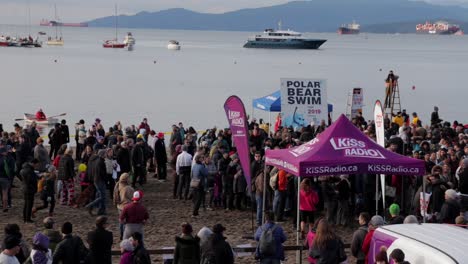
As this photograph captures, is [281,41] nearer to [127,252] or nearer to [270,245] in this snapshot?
[270,245]

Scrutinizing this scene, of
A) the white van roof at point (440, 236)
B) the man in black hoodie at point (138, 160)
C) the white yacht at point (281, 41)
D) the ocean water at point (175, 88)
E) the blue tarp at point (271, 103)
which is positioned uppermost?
the white yacht at point (281, 41)

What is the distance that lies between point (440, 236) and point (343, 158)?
340 centimetres

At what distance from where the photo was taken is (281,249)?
415 inches

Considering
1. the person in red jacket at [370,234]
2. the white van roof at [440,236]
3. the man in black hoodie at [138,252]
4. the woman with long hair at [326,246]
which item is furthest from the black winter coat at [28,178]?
the white van roof at [440,236]

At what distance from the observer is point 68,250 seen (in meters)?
9.53

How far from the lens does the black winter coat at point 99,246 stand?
32.9 feet

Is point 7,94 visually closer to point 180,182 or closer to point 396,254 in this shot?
point 180,182

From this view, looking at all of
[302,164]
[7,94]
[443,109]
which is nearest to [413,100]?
[443,109]

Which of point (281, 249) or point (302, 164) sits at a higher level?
point (302, 164)

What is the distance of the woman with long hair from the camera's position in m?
9.74

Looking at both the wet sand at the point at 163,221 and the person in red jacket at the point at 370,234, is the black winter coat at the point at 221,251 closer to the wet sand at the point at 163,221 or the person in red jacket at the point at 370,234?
the person in red jacket at the point at 370,234

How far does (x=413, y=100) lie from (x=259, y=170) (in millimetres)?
52278

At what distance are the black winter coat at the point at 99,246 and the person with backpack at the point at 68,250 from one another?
0.99 feet

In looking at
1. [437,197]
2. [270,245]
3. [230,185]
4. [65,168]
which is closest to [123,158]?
[65,168]
